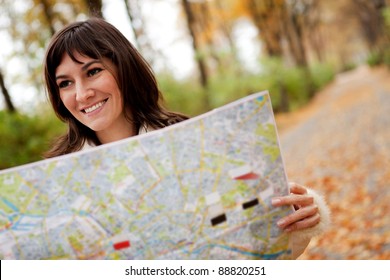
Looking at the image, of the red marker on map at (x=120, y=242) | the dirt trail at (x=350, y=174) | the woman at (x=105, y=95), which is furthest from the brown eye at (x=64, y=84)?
the dirt trail at (x=350, y=174)

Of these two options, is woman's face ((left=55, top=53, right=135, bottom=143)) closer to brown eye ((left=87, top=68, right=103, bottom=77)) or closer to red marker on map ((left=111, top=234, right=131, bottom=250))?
brown eye ((left=87, top=68, right=103, bottom=77))

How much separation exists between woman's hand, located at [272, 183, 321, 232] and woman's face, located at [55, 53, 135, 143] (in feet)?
2.23

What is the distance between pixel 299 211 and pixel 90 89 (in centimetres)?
79

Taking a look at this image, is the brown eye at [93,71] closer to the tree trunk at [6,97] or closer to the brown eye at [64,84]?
the brown eye at [64,84]

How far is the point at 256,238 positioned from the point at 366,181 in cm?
508

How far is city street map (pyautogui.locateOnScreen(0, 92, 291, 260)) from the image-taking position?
100 cm

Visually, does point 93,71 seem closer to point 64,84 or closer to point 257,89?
point 64,84

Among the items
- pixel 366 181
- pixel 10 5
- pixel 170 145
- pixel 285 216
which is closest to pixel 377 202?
pixel 366 181

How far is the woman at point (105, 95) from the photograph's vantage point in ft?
4.09

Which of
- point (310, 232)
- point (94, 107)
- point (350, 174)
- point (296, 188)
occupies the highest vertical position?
point (94, 107)

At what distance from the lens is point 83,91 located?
1.32 metres

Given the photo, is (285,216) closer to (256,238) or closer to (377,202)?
(256,238)

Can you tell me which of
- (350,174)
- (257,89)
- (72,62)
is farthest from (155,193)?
(257,89)

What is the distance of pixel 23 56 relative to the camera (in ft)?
37.2
